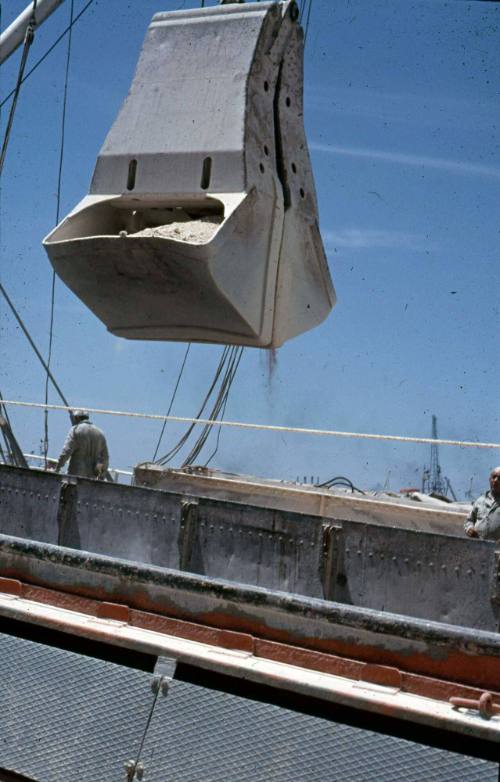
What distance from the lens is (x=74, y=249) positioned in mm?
7504

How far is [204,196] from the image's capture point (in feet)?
23.9

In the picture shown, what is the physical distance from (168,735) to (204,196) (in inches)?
167

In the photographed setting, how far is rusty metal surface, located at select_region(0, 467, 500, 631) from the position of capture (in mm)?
5098

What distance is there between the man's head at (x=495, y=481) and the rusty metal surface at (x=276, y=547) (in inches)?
85.6

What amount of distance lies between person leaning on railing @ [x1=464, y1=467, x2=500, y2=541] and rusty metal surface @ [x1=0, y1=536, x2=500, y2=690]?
3.12 meters

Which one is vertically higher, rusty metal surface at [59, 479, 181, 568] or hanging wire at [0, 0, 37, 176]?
hanging wire at [0, 0, 37, 176]

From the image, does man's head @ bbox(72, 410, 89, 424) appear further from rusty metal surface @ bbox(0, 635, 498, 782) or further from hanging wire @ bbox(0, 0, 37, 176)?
rusty metal surface @ bbox(0, 635, 498, 782)

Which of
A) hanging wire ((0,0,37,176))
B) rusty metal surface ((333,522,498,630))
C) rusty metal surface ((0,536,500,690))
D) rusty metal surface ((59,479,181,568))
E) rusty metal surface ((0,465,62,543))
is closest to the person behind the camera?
rusty metal surface ((0,536,500,690))

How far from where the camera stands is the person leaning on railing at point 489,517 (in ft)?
23.8

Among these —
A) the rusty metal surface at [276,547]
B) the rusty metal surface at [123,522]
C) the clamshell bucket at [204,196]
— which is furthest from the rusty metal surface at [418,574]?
the clamshell bucket at [204,196]

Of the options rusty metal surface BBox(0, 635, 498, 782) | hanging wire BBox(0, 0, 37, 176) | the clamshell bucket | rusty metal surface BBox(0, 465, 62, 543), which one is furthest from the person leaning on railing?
hanging wire BBox(0, 0, 37, 176)

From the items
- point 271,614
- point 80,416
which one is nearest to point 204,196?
point 271,614

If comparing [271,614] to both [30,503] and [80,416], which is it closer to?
[30,503]

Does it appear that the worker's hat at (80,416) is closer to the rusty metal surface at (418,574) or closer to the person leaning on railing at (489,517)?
the person leaning on railing at (489,517)
